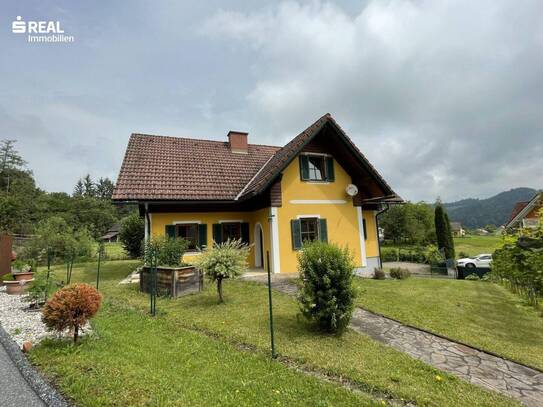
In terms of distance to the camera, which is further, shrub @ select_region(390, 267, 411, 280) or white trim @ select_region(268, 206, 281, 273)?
shrub @ select_region(390, 267, 411, 280)

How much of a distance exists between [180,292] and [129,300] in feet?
4.79

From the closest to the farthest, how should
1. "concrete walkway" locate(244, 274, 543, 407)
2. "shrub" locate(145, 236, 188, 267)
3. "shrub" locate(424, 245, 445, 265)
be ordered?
"concrete walkway" locate(244, 274, 543, 407) < "shrub" locate(145, 236, 188, 267) < "shrub" locate(424, 245, 445, 265)

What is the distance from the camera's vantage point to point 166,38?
31.3 feet

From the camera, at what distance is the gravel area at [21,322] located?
5621mm

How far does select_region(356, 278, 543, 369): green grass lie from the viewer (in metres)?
5.57

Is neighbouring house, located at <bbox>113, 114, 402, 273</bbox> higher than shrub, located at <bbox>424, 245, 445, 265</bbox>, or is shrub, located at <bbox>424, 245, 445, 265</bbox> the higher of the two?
neighbouring house, located at <bbox>113, 114, 402, 273</bbox>

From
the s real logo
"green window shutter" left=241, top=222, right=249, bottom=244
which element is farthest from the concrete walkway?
the s real logo

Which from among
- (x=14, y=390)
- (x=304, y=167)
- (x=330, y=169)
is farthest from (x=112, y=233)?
(x=14, y=390)

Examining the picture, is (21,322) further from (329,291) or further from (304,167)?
(304,167)

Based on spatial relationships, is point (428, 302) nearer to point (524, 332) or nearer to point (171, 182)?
point (524, 332)

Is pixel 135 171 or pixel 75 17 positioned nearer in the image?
pixel 75 17

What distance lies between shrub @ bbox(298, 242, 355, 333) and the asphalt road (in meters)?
4.26

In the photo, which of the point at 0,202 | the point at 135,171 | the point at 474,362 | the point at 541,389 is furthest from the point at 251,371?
the point at 0,202

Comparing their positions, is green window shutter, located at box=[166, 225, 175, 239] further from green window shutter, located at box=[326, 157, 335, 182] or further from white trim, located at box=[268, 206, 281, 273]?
green window shutter, located at box=[326, 157, 335, 182]
